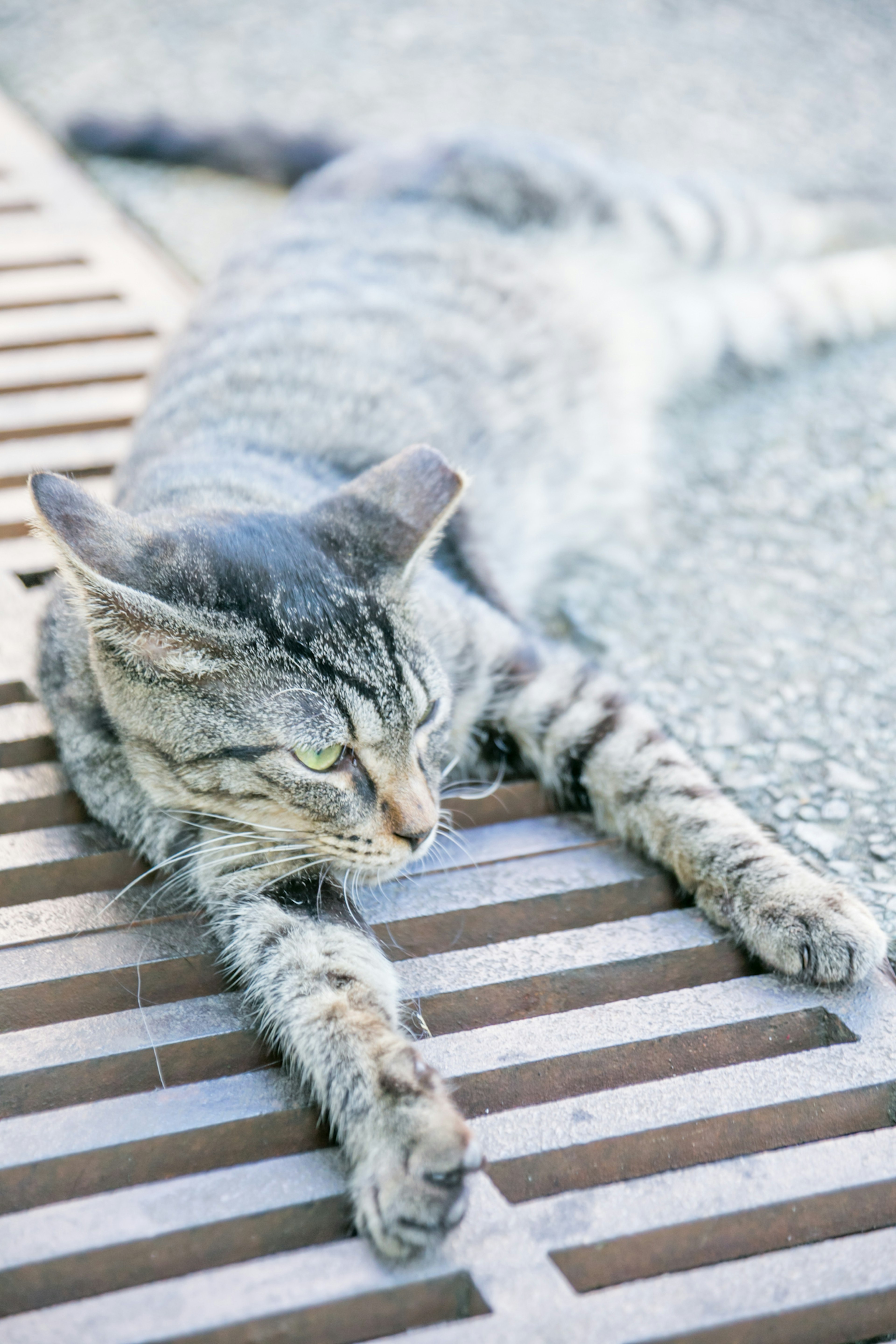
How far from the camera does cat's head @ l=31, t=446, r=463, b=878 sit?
1.59m

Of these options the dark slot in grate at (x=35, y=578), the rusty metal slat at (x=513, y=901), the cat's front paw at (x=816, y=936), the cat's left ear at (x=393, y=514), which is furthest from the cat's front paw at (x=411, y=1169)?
the dark slot in grate at (x=35, y=578)

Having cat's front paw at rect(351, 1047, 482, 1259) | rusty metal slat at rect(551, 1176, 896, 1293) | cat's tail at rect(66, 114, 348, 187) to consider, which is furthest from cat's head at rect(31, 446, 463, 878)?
cat's tail at rect(66, 114, 348, 187)

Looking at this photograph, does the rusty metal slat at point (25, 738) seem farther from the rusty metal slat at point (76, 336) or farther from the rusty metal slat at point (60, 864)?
the rusty metal slat at point (76, 336)

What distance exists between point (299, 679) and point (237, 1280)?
0.74 m

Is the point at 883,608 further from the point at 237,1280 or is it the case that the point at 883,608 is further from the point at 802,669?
the point at 237,1280

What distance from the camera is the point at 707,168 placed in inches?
165

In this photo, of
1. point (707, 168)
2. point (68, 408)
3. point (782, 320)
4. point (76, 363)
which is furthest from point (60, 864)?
point (707, 168)

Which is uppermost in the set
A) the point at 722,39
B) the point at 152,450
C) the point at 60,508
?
the point at 722,39

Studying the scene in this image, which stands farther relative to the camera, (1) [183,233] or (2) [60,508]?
(1) [183,233]

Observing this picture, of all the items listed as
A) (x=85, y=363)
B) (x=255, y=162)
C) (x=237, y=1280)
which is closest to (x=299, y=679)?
(x=237, y=1280)

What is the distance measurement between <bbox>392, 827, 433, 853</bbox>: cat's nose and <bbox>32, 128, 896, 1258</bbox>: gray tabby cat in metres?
0.01

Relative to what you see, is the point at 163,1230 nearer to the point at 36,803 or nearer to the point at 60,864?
the point at 60,864

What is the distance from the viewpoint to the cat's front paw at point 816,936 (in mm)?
1603

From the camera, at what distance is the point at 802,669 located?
7.43ft
